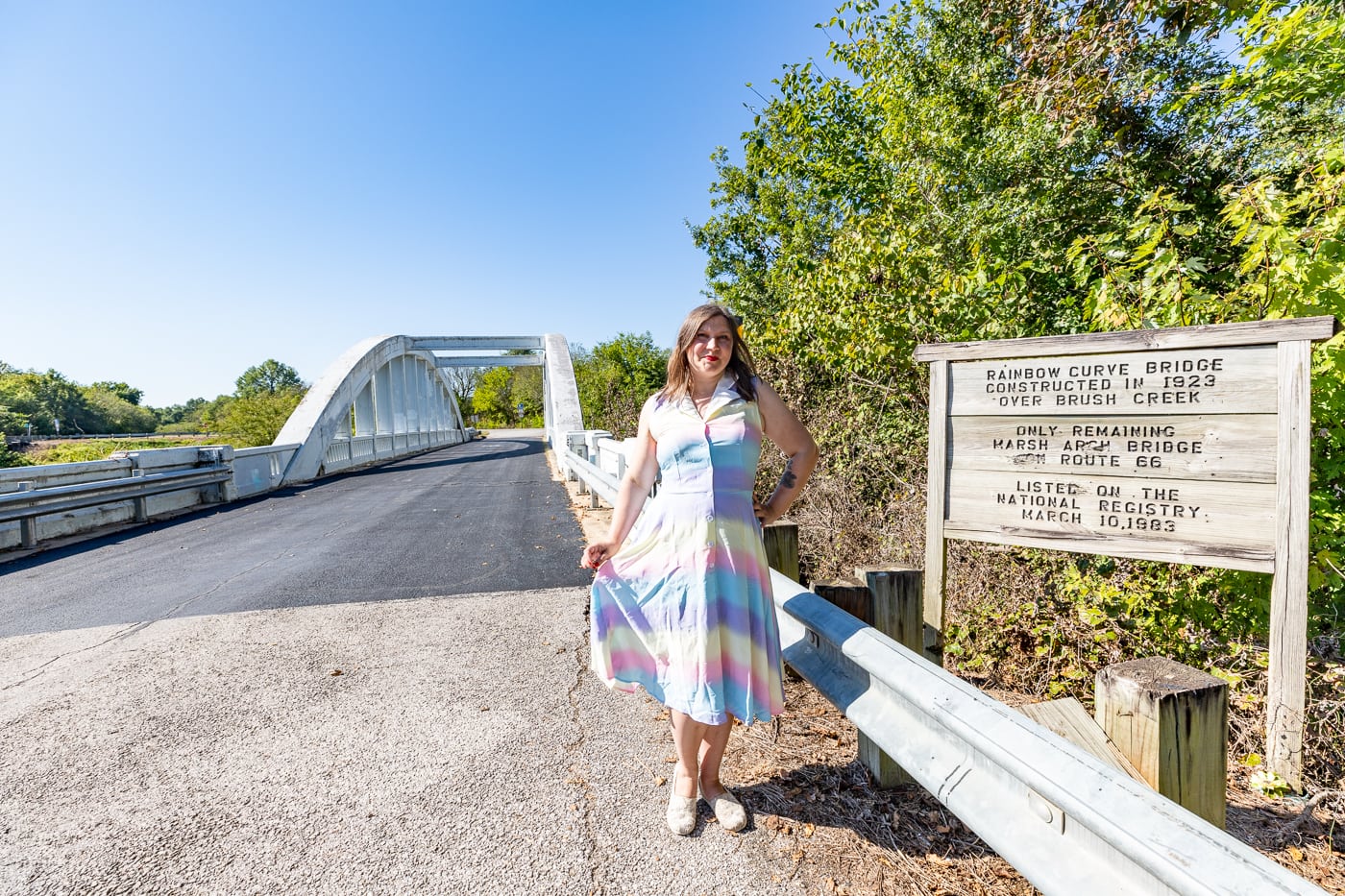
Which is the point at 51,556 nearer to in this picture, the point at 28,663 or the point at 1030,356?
the point at 28,663

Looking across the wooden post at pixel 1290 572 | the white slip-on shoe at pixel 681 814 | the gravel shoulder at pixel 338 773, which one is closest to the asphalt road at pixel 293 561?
the gravel shoulder at pixel 338 773

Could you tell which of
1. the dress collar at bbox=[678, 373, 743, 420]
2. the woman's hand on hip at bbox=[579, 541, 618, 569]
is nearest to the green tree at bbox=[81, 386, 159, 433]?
the woman's hand on hip at bbox=[579, 541, 618, 569]

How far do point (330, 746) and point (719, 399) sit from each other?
7.00 ft

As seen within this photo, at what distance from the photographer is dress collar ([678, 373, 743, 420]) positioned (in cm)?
216

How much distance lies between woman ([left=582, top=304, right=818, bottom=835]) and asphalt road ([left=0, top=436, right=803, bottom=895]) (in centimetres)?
40

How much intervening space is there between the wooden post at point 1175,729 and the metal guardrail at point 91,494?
9453 millimetres

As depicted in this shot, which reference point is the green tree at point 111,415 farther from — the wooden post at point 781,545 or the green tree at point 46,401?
the wooden post at point 781,545

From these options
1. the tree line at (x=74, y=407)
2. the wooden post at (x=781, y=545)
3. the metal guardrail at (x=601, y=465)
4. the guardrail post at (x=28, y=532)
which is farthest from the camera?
the tree line at (x=74, y=407)

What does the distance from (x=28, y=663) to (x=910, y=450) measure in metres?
5.92

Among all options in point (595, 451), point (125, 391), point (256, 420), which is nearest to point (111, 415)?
point (125, 391)

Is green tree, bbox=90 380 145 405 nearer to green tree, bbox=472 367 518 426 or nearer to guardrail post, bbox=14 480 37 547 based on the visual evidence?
green tree, bbox=472 367 518 426

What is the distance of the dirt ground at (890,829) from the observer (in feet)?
6.11

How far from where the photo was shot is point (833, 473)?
5598mm

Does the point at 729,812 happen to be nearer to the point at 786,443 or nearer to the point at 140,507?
the point at 786,443
